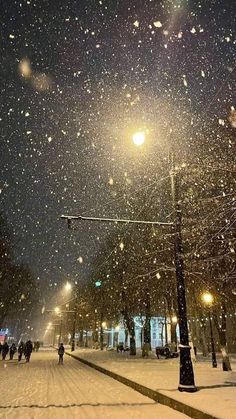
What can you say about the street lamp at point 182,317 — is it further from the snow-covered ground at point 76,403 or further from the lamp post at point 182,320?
the snow-covered ground at point 76,403

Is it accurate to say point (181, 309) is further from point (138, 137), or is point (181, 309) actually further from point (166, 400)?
point (138, 137)

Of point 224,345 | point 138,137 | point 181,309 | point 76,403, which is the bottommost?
point 76,403

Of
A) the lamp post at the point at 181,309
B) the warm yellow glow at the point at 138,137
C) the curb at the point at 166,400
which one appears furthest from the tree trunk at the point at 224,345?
the warm yellow glow at the point at 138,137

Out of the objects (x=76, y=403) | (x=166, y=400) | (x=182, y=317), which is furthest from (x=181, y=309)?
(x=76, y=403)

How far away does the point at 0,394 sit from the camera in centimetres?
1216

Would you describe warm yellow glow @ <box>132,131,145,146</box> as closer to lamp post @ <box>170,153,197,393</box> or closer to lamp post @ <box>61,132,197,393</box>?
lamp post @ <box>61,132,197,393</box>

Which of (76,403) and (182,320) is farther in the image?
(182,320)

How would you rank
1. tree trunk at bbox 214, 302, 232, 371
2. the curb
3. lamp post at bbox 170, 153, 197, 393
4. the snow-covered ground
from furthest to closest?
tree trunk at bbox 214, 302, 232, 371 < lamp post at bbox 170, 153, 197, 393 < the snow-covered ground < the curb

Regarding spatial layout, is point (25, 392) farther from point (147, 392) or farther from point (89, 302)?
point (89, 302)

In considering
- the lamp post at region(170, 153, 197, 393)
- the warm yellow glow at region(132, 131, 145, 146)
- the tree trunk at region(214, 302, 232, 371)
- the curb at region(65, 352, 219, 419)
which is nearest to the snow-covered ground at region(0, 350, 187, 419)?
the curb at region(65, 352, 219, 419)

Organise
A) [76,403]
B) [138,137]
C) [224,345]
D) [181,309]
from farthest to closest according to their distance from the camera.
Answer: [224,345] < [138,137] < [181,309] < [76,403]

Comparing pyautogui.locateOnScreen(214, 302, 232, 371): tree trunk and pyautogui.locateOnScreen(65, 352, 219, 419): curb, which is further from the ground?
pyautogui.locateOnScreen(214, 302, 232, 371): tree trunk

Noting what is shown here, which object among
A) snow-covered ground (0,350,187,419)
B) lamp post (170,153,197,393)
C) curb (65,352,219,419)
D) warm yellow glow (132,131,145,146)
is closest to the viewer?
curb (65,352,219,419)

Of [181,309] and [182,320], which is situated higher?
[181,309]
